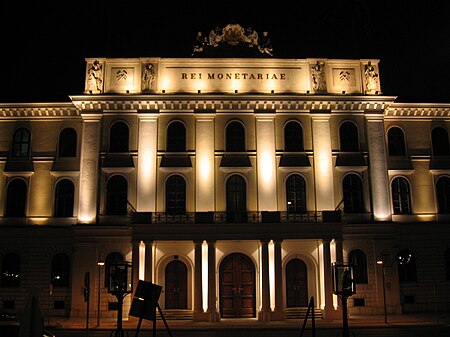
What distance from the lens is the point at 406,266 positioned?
34031 mm

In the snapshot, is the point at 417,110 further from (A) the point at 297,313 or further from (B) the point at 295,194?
(A) the point at 297,313

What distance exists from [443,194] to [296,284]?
11830mm

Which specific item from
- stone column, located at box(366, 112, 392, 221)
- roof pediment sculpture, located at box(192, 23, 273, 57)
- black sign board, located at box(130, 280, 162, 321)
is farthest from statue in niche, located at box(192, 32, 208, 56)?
black sign board, located at box(130, 280, 162, 321)

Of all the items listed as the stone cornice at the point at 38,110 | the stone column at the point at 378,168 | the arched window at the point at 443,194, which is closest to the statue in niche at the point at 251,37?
the stone column at the point at 378,168

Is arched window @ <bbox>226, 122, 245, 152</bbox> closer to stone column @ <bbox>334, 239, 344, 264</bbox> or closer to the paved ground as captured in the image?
stone column @ <bbox>334, 239, 344, 264</bbox>

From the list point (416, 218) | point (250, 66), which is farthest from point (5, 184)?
point (416, 218)

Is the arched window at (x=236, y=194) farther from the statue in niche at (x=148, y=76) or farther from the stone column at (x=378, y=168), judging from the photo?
the stone column at (x=378, y=168)

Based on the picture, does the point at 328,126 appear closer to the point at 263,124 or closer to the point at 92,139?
the point at 263,124

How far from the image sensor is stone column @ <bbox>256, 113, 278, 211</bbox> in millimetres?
32781

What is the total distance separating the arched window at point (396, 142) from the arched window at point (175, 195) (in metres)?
14.1

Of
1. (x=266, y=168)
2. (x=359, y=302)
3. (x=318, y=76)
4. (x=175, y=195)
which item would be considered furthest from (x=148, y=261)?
(x=318, y=76)

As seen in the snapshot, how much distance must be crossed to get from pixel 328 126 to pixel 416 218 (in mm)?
8315

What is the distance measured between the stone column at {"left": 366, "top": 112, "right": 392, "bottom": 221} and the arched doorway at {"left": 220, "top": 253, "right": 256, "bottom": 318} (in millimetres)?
8768

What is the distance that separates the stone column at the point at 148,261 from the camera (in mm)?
29688
